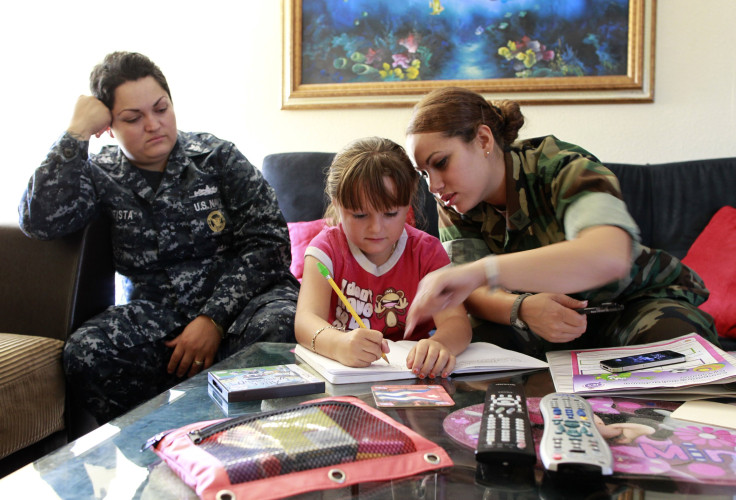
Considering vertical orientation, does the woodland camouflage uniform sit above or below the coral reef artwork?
below

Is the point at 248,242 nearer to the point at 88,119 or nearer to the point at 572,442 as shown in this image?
the point at 88,119

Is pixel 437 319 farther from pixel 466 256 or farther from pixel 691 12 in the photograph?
pixel 691 12

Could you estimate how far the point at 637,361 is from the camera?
0.93 metres

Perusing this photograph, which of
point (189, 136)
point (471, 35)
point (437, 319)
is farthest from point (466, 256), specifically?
point (471, 35)

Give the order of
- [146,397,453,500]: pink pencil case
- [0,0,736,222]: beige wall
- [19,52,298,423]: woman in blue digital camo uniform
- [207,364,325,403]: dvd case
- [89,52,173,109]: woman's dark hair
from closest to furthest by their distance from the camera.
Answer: [146,397,453,500]: pink pencil case, [207,364,325,403]: dvd case, [19,52,298,423]: woman in blue digital camo uniform, [89,52,173,109]: woman's dark hair, [0,0,736,222]: beige wall

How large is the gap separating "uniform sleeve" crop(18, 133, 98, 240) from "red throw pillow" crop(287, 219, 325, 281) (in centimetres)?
61

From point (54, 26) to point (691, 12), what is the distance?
2438 millimetres

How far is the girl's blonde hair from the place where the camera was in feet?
4.04

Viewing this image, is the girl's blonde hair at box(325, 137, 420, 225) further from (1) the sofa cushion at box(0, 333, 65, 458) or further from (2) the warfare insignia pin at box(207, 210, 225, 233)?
(1) the sofa cushion at box(0, 333, 65, 458)

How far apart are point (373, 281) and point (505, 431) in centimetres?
71

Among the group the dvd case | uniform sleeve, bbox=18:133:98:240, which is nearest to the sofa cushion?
uniform sleeve, bbox=18:133:98:240

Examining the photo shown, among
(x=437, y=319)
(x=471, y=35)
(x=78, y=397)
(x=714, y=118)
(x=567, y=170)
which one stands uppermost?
(x=471, y=35)

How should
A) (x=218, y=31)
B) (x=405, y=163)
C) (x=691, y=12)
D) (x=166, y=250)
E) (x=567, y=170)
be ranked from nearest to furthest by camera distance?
(x=567, y=170), (x=405, y=163), (x=166, y=250), (x=691, y=12), (x=218, y=31)

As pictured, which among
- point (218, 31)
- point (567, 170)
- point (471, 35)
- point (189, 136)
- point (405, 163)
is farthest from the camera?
point (218, 31)
